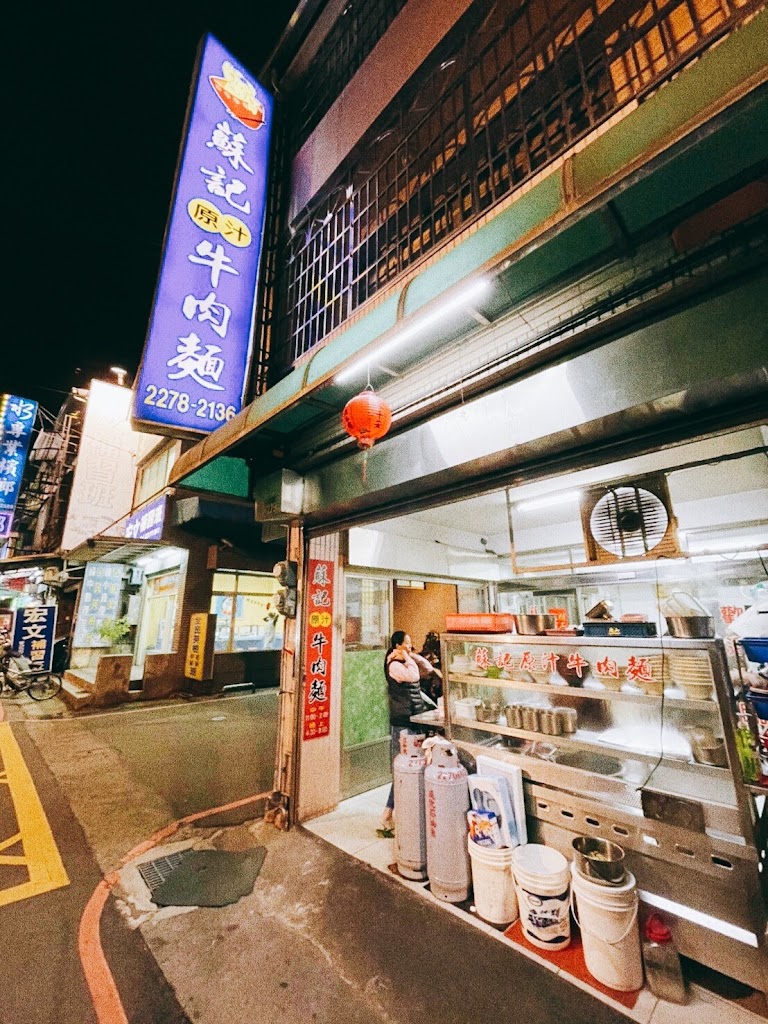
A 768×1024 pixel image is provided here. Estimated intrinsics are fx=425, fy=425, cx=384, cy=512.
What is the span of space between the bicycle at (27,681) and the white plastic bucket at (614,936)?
1717 cm

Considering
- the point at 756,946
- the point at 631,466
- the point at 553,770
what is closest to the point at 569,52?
the point at 631,466

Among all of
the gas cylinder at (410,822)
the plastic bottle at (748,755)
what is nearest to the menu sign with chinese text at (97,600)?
the gas cylinder at (410,822)

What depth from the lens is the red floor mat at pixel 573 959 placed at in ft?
10.5

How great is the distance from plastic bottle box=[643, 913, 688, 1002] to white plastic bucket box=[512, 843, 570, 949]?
1.96 ft

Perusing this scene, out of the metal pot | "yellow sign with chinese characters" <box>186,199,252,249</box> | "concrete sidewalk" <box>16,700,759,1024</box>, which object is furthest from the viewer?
"yellow sign with chinese characters" <box>186,199,252,249</box>

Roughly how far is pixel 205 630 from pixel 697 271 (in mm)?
14818

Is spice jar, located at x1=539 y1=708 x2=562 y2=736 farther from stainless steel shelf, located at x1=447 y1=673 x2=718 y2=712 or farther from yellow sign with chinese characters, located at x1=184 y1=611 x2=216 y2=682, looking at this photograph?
yellow sign with chinese characters, located at x1=184 y1=611 x2=216 y2=682

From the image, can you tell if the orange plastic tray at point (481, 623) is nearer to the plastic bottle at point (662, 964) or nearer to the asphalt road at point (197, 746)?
the plastic bottle at point (662, 964)

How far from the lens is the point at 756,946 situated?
311 cm

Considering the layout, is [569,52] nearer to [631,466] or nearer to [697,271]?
[697,271]

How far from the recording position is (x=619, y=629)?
14.4 ft

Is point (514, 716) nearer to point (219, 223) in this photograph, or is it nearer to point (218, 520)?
point (219, 223)

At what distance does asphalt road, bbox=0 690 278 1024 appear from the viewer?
3295mm

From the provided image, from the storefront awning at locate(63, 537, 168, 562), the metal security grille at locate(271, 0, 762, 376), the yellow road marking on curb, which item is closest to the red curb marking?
the yellow road marking on curb
